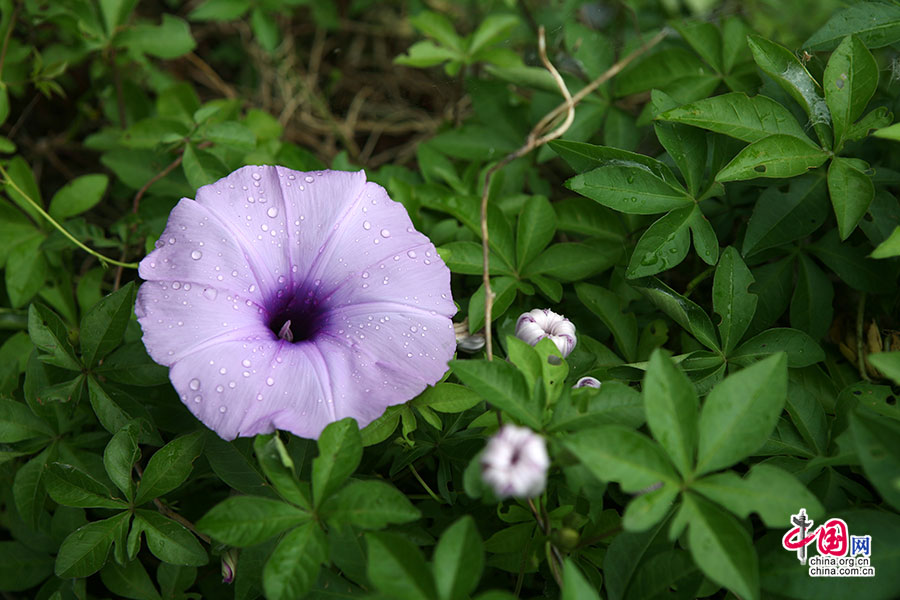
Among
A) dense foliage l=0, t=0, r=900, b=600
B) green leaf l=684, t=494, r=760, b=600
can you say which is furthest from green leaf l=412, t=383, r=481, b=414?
green leaf l=684, t=494, r=760, b=600

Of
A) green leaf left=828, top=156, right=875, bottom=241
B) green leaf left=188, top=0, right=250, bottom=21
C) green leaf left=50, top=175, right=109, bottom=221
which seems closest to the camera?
green leaf left=828, top=156, right=875, bottom=241

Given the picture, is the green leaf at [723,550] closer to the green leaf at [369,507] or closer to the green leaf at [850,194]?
the green leaf at [369,507]

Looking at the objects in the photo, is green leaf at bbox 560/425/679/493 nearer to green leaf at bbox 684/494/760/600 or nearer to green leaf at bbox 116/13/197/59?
green leaf at bbox 684/494/760/600

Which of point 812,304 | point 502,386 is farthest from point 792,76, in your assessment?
Result: point 502,386

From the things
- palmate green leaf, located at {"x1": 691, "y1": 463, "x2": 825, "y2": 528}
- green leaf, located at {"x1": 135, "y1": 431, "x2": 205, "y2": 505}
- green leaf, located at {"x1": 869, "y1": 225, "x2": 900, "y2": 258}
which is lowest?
green leaf, located at {"x1": 135, "y1": 431, "x2": 205, "y2": 505}

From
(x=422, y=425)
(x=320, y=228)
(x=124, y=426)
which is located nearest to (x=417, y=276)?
(x=320, y=228)

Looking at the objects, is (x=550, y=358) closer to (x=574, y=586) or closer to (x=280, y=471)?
(x=574, y=586)
